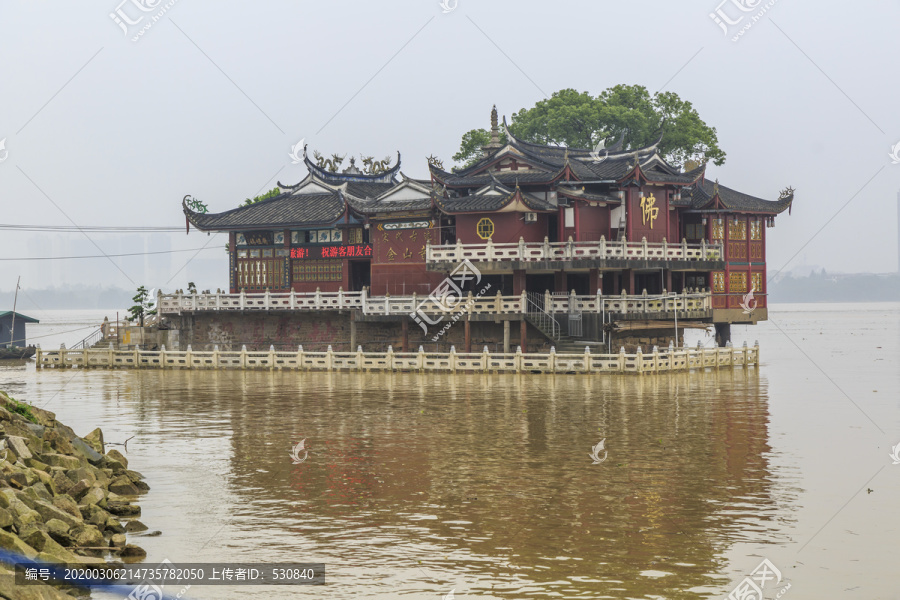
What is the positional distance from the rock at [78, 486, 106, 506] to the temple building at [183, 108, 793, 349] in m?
27.7

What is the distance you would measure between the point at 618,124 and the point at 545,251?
28.3 meters

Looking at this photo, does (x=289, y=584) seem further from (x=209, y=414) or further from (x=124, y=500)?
(x=209, y=414)

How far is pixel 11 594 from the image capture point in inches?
444

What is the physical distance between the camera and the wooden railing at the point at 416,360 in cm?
3981

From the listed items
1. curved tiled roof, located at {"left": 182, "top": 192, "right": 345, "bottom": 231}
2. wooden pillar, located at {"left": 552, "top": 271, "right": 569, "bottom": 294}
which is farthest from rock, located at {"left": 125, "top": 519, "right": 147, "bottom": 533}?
curved tiled roof, located at {"left": 182, "top": 192, "right": 345, "bottom": 231}

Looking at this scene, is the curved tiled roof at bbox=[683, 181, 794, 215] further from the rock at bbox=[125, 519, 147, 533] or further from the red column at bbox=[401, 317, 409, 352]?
the rock at bbox=[125, 519, 147, 533]

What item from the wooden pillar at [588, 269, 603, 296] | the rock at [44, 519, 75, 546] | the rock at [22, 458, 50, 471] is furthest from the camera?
the wooden pillar at [588, 269, 603, 296]

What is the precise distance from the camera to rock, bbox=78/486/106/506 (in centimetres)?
1566

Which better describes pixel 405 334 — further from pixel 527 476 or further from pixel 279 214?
pixel 527 476

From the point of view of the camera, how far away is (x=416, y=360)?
4231 cm

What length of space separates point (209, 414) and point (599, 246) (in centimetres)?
2043

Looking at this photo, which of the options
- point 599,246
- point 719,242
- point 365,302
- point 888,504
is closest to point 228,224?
point 365,302

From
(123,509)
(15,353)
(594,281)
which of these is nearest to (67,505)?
(123,509)

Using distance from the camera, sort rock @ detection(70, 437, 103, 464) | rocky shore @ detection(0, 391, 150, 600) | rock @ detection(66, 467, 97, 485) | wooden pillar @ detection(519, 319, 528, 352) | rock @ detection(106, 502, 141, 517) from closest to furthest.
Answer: rocky shore @ detection(0, 391, 150, 600)
rock @ detection(66, 467, 97, 485)
rock @ detection(106, 502, 141, 517)
rock @ detection(70, 437, 103, 464)
wooden pillar @ detection(519, 319, 528, 352)
